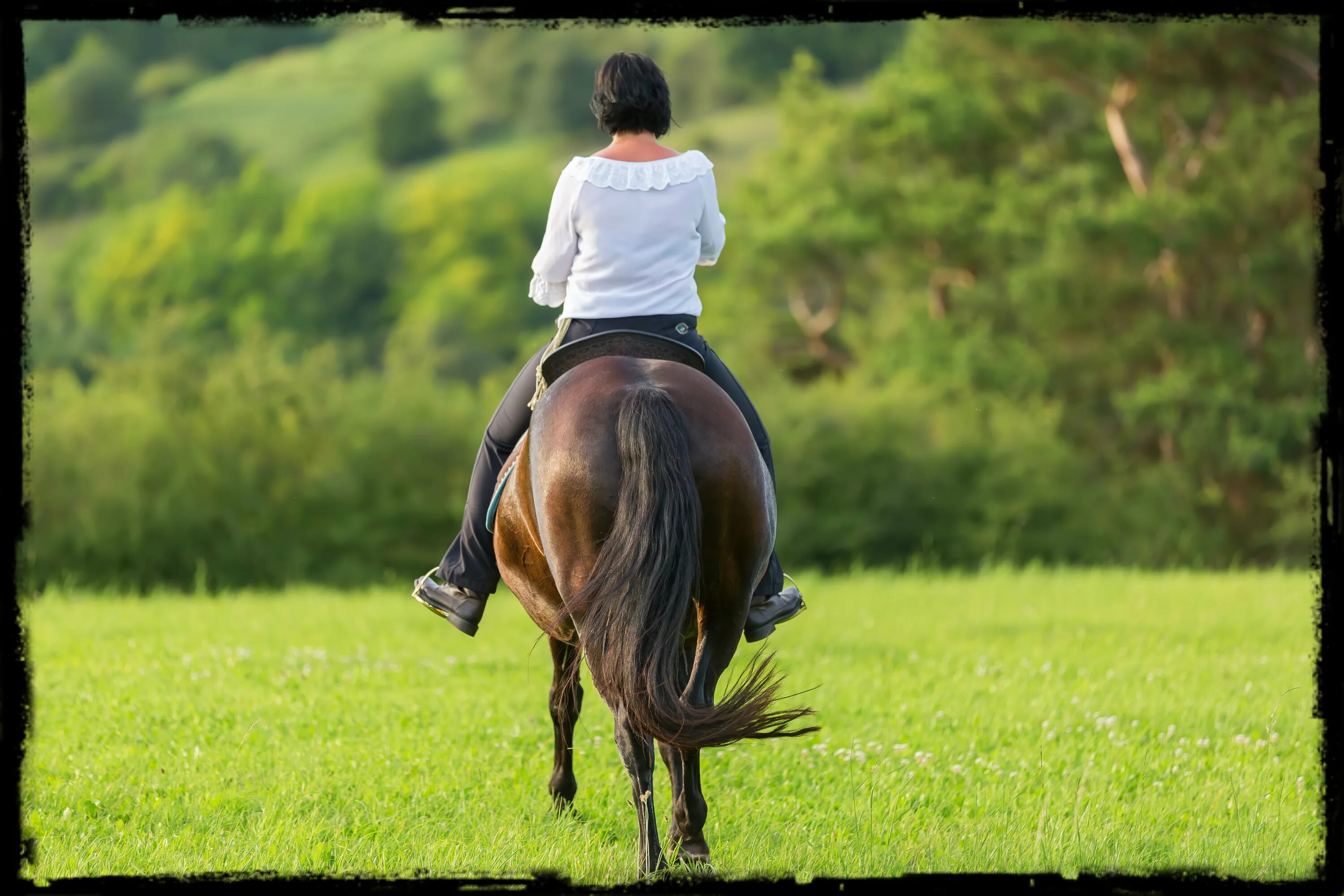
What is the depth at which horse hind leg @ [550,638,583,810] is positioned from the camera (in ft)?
20.1

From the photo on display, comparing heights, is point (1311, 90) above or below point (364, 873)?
above

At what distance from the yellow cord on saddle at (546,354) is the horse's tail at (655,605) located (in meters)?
0.74

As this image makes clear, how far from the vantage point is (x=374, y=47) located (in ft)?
333

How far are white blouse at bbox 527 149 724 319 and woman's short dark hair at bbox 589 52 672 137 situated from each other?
0.18 metres

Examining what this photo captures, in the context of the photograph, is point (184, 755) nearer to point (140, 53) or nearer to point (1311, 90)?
point (1311, 90)

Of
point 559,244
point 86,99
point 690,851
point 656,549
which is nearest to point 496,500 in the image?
point 559,244

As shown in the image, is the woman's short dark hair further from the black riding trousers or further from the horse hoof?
the horse hoof

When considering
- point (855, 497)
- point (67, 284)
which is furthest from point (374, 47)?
point (855, 497)

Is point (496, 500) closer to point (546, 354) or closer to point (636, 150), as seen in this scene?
point (546, 354)

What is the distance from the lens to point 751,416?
5504mm

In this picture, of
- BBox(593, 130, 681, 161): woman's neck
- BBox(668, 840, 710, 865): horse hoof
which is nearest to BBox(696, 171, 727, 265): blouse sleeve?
BBox(593, 130, 681, 161): woman's neck

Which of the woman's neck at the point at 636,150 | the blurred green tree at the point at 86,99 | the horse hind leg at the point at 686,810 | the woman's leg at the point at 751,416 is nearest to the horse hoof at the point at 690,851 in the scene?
the horse hind leg at the point at 686,810

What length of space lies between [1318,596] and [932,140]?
20231 millimetres

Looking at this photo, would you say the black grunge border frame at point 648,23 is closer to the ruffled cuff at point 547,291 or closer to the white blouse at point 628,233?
the white blouse at point 628,233
